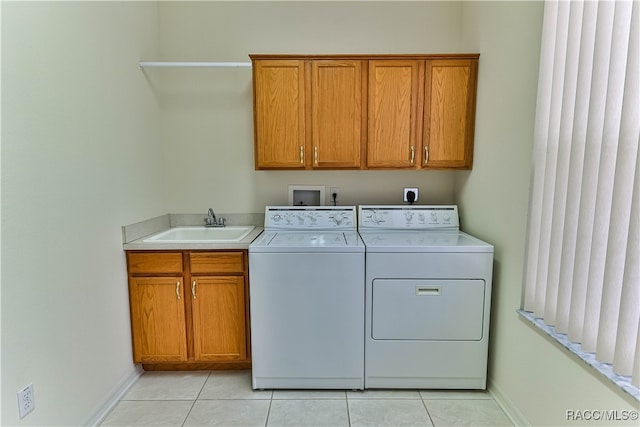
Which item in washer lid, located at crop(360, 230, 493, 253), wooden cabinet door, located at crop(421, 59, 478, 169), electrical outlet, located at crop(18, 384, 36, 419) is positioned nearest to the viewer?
electrical outlet, located at crop(18, 384, 36, 419)

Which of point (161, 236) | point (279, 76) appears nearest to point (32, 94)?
point (161, 236)

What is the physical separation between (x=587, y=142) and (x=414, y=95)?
3.95 feet

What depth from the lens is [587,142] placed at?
4.08 feet

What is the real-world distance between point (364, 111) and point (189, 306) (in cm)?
173

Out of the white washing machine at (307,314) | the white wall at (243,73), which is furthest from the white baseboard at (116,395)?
the white wall at (243,73)

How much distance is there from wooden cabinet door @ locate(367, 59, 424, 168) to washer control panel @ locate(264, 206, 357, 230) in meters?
0.42

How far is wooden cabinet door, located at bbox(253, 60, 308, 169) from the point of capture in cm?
224

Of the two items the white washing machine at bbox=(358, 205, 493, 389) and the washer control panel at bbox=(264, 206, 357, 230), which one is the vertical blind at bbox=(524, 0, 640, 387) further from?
the washer control panel at bbox=(264, 206, 357, 230)

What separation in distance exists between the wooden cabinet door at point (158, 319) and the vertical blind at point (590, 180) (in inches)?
79.3

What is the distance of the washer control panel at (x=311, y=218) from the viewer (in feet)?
8.07

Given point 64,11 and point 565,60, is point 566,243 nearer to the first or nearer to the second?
point 565,60

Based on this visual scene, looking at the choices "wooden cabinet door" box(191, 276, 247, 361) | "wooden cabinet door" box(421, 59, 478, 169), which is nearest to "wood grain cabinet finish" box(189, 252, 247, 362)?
"wooden cabinet door" box(191, 276, 247, 361)

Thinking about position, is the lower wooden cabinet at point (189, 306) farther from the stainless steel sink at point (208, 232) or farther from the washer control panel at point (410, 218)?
the washer control panel at point (410, 218)

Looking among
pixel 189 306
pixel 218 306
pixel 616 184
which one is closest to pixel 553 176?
pixel 616 184
